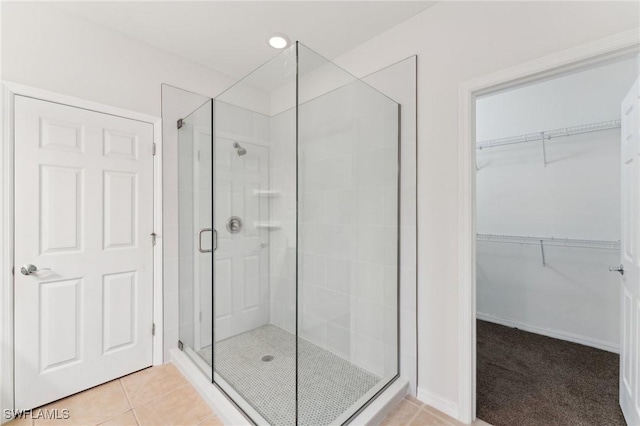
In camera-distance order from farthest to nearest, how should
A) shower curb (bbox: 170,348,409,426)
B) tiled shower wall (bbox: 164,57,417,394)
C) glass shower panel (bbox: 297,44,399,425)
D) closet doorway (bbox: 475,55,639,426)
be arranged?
closet doorway (bbox: 475,55,639,426), tiled shower wall (bbox: 164,57,417,394), glass shower panel (bbox: 297,44,399,425), shower curb (bbox: 170,348,409,426)

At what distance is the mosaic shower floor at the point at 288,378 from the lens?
5.20 feet

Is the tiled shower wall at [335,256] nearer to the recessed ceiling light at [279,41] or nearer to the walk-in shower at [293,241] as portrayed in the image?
the walk-in shower at [293,241]

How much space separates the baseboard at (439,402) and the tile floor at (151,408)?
0.03m

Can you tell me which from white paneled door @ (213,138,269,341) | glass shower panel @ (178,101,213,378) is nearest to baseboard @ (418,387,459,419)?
white paneled door @ (213,138,269,341)

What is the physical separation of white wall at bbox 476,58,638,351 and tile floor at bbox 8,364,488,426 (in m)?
1.81

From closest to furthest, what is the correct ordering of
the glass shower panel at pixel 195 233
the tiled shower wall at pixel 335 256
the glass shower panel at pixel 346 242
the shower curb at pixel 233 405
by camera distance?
the shower curb at pixel 233 405 < the glass shower panel at pixel 346 242 < the tiled shower wall at pixel 335 256 < the glass shower panel at pixel 195 233

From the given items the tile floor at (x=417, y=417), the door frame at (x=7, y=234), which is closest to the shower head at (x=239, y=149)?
the door frame at (x=7, y=234)

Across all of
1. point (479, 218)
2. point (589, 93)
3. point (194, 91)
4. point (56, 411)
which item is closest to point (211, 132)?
point (194, 91)

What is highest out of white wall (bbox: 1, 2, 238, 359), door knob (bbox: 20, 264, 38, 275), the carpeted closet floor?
white wall (bbox: 1, 2, 238, 359)

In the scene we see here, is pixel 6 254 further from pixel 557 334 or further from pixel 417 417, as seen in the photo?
pixel 557 334

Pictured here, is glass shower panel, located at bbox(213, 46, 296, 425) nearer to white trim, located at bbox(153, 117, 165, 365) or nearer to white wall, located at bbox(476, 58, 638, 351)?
white trim, located at bbox(153, 117, 165, 365)

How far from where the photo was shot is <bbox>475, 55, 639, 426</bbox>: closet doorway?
2.30m

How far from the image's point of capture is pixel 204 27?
2.00 meters

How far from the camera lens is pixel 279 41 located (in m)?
2.13
